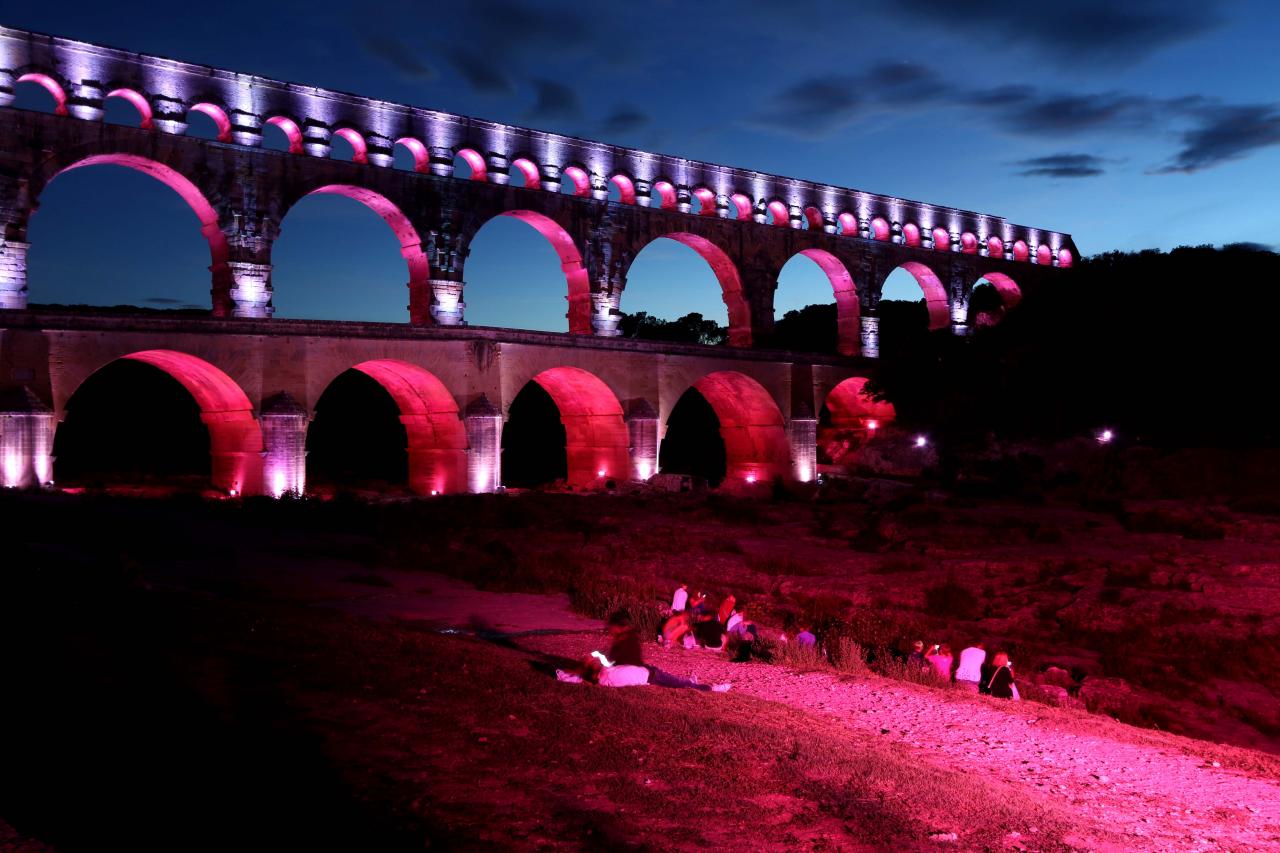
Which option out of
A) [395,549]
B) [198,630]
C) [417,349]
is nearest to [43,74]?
[417,349]

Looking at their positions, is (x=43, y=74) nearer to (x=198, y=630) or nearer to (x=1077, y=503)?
(x=198, y=630)

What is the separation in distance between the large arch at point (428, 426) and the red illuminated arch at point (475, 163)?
7.13m

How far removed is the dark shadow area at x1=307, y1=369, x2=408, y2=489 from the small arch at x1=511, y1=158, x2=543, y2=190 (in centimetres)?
1521

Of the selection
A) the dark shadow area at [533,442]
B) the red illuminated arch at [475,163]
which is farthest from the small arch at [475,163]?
the dark shadow area at [533,442]

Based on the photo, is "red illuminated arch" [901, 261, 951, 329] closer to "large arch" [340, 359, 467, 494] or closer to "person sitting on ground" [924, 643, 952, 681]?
"large arch" [340, 359, 467, 494]

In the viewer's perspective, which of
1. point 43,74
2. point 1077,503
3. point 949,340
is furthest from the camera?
point 949,340

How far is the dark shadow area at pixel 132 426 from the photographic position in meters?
44.8

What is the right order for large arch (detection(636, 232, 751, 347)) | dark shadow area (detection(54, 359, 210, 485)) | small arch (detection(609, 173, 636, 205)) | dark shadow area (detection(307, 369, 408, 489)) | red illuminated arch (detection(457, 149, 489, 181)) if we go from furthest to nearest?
1. dark shadow area (detection(307, 369, 408, 489))
2. dark shadow area (detection(54, 359, 210, 485))
3. large arch (detection(636, 232, 751, 347))
4. small arch (detection(609, 173, 636, 205))
5. red illuminated arch (detection(457, 149, 489, 181))

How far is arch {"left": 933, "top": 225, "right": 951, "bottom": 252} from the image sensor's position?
48.0 m

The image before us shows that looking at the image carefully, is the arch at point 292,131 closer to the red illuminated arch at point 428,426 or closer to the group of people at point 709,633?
the red illuminated arch at point 428,426

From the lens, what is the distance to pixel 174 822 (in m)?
5.14

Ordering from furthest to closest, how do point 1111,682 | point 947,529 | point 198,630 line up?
point 947,529 < point 1111,682 < point 198,630

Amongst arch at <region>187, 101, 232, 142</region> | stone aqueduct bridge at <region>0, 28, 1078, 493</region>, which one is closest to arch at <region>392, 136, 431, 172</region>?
stone aqueduct bridge at <region>0, 28, 1078, 493</region>

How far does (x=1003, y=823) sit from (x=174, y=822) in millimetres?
4499
